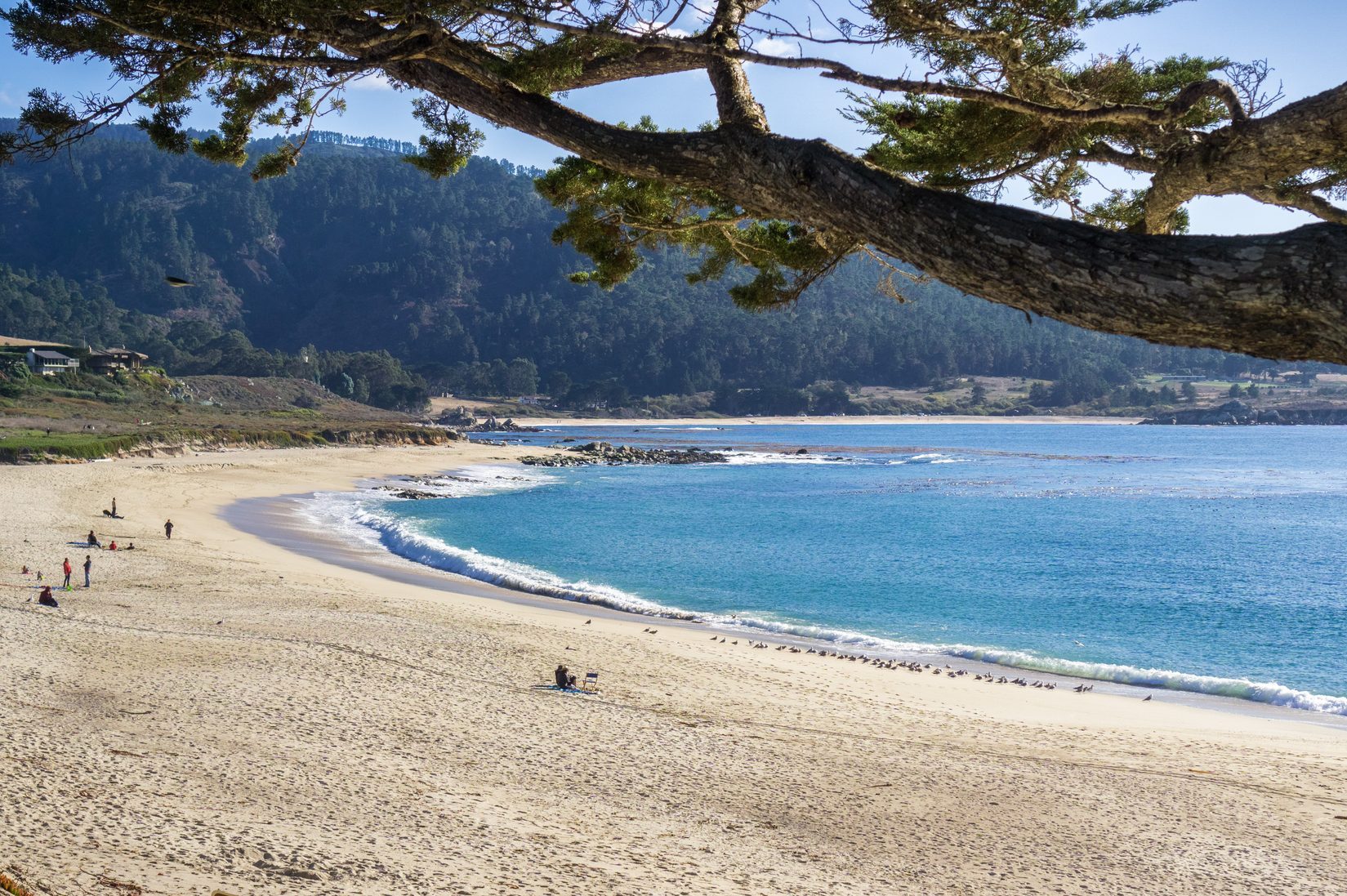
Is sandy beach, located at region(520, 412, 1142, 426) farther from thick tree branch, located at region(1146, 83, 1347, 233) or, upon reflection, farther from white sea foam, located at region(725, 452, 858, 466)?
thick tree branch, located at region(1146, 83, 1347, 233)

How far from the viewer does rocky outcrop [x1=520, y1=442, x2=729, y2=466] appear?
176 feet

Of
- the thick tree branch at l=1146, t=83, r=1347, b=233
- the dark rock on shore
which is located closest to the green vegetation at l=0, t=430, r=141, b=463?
the dark rock on shore

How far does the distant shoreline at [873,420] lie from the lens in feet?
368

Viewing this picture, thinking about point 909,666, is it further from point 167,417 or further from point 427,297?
point 427,297

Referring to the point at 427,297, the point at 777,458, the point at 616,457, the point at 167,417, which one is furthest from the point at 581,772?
the point at 427,297

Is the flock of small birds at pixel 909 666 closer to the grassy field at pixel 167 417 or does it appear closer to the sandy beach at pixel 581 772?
the sandy beach at pixel 581 772

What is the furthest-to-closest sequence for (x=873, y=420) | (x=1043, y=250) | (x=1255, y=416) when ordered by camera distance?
(x=873, y=420) < (x=1255, y=416) < (x=1043, y=250)

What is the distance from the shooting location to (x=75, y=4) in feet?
14.8

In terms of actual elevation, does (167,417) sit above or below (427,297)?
below

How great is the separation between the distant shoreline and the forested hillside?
9.28m

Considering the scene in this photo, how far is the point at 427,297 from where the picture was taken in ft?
483

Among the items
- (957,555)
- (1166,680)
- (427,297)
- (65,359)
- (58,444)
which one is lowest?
(957,555)

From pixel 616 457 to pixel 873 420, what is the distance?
6426 cm

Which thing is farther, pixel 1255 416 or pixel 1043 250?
pixel 1255 416
